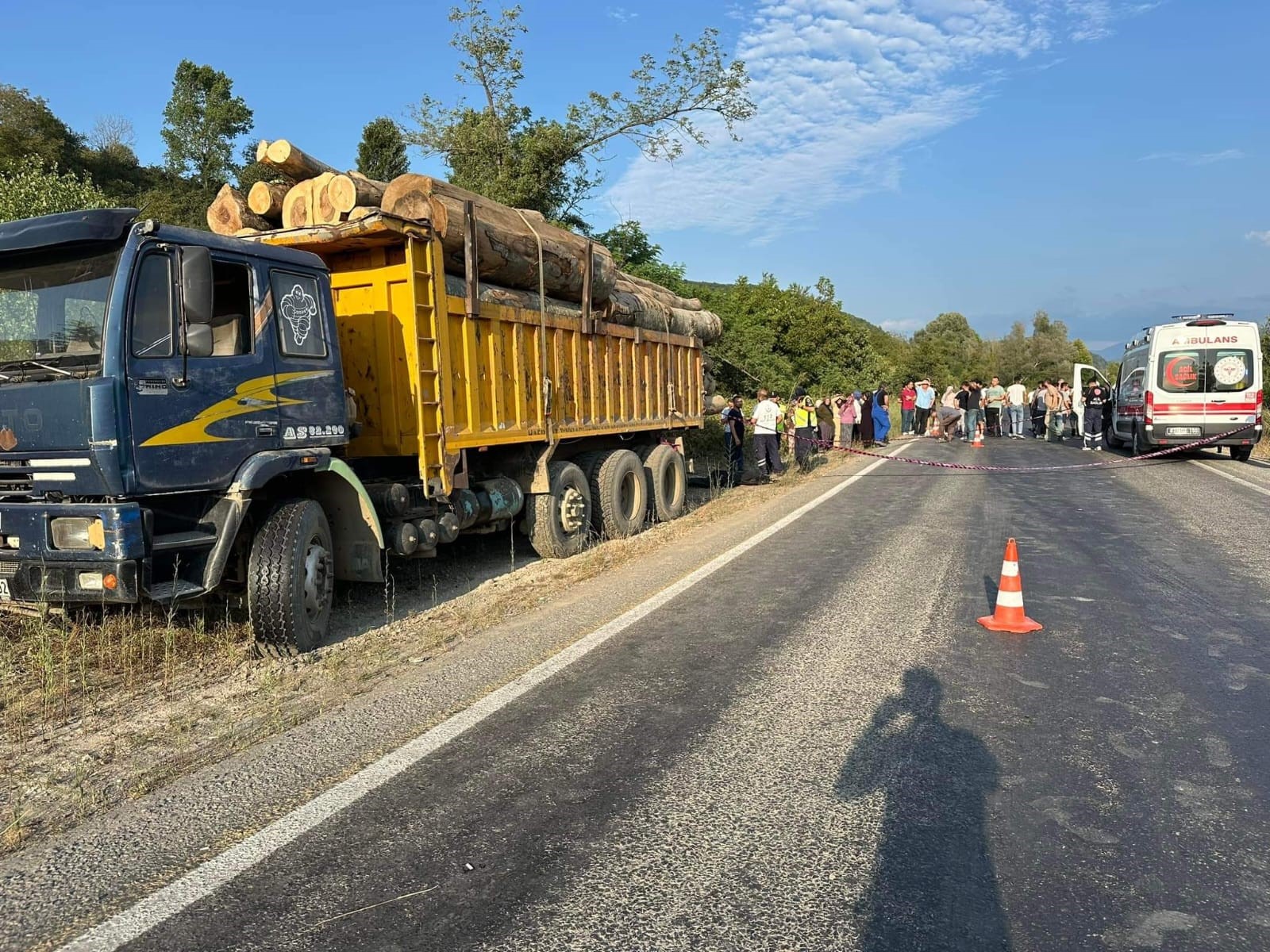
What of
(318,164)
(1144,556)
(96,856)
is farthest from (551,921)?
(1144,556)

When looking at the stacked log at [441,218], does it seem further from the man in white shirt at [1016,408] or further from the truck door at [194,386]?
the man in white shirt at [1016,408]

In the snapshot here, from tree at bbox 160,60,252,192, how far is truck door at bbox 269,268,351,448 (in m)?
52.0

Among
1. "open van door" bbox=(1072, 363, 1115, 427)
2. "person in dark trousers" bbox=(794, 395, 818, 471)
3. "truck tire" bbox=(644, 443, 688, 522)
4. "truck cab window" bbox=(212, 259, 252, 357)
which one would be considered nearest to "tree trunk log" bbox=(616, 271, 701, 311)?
"truck tire" bbox=(644, 443, 688, 522)

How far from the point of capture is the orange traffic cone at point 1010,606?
5555 mm

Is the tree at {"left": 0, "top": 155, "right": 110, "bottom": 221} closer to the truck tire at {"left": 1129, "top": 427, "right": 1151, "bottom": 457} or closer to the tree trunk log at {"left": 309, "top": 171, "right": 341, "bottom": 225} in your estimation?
the tree trunk log at {"left": 309, "top": 171, "right": 341, "bottom": 225}

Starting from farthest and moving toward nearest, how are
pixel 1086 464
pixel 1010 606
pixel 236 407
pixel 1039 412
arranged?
pixel 1039 412
pixel 1086 464
pixel 1010 606
pixel 236 407

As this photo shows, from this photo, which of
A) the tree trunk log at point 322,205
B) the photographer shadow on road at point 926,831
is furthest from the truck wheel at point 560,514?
the photographer shadow on road at point 926,831

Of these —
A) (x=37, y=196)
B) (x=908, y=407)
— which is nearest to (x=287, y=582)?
(x=37, y=196)

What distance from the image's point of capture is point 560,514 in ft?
29.1

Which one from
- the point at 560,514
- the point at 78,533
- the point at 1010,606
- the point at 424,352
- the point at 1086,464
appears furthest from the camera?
the point at 1086,464

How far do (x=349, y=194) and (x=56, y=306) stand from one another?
248 centimetres

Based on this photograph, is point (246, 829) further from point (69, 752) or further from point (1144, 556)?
point (1144, 556)

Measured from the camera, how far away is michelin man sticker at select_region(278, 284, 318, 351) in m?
→ 5.76

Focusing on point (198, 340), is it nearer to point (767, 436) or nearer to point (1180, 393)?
point (767, 436)
